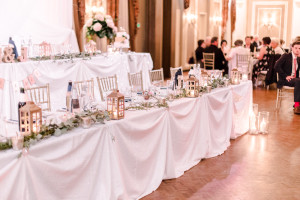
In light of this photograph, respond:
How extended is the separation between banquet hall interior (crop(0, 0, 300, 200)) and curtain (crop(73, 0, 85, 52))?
24mm

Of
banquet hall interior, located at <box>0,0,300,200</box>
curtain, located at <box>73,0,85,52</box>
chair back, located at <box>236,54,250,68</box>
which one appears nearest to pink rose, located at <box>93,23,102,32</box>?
banquet hall interior, located at <box>0,0,300,200</box>

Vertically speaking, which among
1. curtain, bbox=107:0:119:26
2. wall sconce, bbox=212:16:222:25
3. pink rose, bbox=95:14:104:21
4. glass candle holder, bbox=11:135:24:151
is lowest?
glass candle holder, bbox=11:135:24:151

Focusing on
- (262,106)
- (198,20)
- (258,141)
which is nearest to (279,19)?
(198,20)

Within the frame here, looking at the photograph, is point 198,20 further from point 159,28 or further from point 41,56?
point 41,56

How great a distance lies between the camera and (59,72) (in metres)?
6.54

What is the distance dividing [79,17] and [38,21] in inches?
51.2

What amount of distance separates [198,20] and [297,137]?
1036 centimetres

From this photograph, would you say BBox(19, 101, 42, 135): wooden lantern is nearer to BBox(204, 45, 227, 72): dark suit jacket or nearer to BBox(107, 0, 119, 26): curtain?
BBox(107, 0, 119, 26): curtain

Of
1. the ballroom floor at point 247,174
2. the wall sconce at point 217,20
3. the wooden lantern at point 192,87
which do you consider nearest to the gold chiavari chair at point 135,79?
the wooden lantern at point 192,87

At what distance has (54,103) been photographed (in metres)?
6.38

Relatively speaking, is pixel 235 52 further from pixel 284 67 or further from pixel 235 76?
pixel 235 76

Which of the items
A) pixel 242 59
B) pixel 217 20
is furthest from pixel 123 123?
pixel 217 20

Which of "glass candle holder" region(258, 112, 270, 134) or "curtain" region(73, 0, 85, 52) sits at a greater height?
"curtain" region(73, 0, 85, 52)

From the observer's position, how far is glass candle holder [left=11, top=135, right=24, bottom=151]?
233 centimetres
